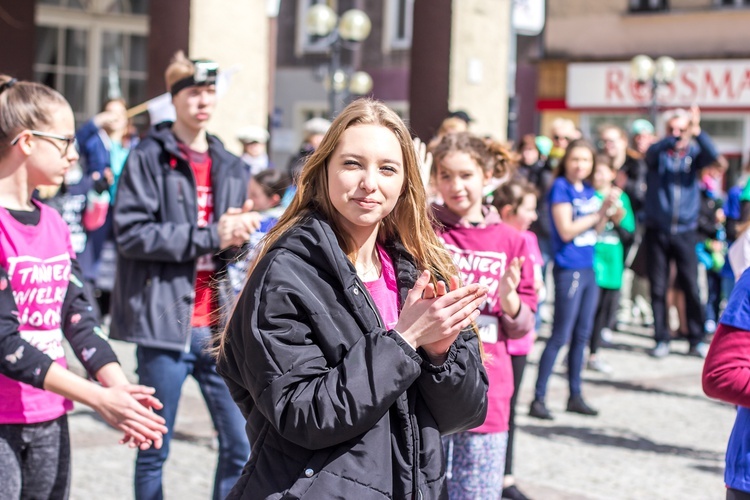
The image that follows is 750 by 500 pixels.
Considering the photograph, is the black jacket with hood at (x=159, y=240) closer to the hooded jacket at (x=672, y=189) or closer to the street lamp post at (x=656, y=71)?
the hooded jacket at (x=672, y=189)

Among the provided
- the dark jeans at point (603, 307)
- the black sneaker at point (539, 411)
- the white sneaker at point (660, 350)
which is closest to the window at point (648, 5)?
the white sneaker at point (660, 350)

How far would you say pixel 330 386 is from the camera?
7.83 ft

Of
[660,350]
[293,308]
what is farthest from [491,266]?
[660,350]

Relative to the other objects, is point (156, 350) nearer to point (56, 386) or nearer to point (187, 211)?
point (187, 211)

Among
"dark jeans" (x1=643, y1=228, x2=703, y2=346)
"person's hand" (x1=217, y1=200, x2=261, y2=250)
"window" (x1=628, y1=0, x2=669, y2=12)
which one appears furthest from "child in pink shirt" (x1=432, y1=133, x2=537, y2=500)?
"window" (x1=628, y1=0, x2=669, y2=12)

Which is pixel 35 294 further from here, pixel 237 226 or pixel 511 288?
pixel 511 288

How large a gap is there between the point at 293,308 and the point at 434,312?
30 cm

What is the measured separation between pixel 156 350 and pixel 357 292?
2281 millimetres

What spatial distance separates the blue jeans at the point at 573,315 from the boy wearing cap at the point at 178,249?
332cm

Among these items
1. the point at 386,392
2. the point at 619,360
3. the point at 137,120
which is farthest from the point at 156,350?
the point at 137,120

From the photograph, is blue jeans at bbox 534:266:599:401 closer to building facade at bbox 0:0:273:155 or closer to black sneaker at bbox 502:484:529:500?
black sneaker at bbox 502:484:529:500

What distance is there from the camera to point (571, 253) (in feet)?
25.3

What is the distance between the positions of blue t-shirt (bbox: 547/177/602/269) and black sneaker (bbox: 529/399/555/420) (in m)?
0.93

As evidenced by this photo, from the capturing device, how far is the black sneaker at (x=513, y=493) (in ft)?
18.2
